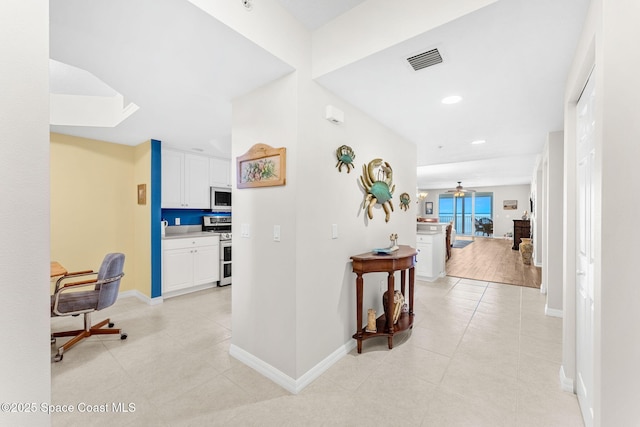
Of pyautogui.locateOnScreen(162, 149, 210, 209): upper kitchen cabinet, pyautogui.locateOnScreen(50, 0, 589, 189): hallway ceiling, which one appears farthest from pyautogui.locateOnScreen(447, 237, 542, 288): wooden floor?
pyautogui.locateOnScreen(162, 149, 210, 209): upper kitchen cabinet

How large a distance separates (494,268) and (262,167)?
5991mm

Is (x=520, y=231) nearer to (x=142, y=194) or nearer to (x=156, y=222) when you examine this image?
(x=156, y=222)

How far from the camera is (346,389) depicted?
198cm

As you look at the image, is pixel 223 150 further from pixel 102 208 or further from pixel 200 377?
pixel 200 377

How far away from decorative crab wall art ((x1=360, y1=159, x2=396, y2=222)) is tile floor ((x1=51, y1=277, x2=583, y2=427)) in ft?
4.65

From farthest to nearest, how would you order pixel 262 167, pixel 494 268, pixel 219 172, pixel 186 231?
pixel 494 268, pixel 219 172, pixel 186 231, pixel 262 167

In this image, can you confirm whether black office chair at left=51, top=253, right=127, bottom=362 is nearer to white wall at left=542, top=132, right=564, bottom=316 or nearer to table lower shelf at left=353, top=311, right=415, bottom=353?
table lower shelf at left=353, top=311, right=415, bottom=353

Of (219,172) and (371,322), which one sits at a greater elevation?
(219,172)

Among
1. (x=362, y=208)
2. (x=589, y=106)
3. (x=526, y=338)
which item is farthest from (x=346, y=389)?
(x=589, y=106)

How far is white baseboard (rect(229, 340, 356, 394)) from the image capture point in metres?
1.99

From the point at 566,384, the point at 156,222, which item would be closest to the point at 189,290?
the point at 156,222

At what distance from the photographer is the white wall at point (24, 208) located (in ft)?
2.54

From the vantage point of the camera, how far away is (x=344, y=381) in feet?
6.81

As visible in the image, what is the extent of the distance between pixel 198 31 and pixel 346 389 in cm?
257
